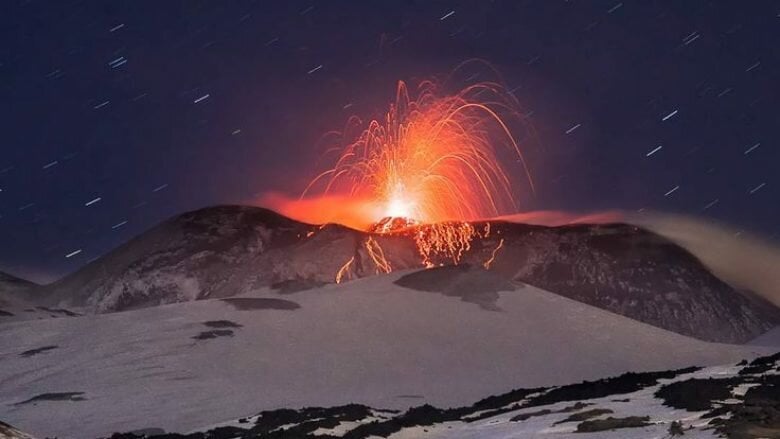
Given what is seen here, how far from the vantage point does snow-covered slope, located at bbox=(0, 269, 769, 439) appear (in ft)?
230

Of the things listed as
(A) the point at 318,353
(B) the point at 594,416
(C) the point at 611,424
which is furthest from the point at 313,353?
(C) the point at 611,424

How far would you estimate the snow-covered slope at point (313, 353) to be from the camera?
7025 centimetres

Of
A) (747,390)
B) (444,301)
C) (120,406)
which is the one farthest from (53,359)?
(747,390)

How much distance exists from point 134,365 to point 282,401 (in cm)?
2289

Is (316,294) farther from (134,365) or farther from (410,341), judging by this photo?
(134,365)

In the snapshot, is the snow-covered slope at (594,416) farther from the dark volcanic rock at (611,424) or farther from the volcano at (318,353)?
the volcano at (318,353)

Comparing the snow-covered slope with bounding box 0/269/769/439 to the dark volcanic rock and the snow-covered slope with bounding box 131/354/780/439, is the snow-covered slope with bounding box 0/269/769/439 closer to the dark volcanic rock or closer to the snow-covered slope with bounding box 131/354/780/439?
the snow-covered slope with bounding box 131/354/780/439

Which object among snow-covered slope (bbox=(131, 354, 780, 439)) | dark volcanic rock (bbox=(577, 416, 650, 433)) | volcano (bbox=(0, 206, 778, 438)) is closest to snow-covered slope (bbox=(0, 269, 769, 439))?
volcano (bbox=(0, 206, 778, 438))

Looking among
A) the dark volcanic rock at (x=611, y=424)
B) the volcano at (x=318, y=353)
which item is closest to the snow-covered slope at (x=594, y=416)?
the dark volcanic rock at (x=611, y=424)

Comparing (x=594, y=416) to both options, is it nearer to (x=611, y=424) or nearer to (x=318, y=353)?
(x=611, y=424)

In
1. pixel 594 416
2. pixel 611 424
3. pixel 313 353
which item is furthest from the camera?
pixel 313 353

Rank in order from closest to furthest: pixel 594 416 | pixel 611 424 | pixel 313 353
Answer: pixel 611 424 < pixel 594 416 < pixel 313 353

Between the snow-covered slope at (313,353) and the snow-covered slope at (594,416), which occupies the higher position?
the snow-covered slope at (313,353)

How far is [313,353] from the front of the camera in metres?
89.9
